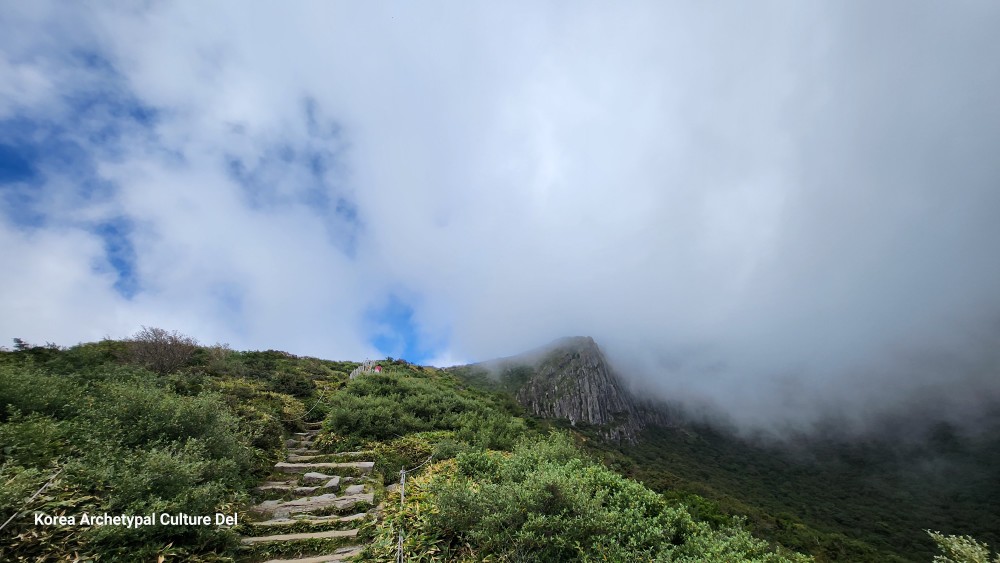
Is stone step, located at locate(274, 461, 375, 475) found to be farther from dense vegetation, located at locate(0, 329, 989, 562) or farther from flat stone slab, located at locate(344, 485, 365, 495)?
flat stone slab, located at locate(344, 485, 365, 495)

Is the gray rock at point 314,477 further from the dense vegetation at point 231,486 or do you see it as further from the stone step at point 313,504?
the dense vegetation at point 231,486

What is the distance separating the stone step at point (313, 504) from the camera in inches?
331

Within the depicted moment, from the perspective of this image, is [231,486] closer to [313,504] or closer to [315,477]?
[313,504]

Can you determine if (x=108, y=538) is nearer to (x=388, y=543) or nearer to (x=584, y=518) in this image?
(x=388, y=543)

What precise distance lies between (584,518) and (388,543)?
3829 mm

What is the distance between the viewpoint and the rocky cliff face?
401ft

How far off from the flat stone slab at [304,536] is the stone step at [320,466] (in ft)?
10.6

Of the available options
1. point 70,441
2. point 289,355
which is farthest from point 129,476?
point 289,355

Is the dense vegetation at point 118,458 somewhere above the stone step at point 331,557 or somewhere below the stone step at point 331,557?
above

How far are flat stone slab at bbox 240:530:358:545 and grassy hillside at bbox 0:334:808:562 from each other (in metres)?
0.41

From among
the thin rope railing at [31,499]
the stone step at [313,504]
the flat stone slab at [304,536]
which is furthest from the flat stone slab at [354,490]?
the thin rope railing at [31,499]

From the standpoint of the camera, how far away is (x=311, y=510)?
8.55m

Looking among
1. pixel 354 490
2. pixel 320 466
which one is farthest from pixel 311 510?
pixel 320 466

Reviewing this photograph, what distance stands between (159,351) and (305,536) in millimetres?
14409
